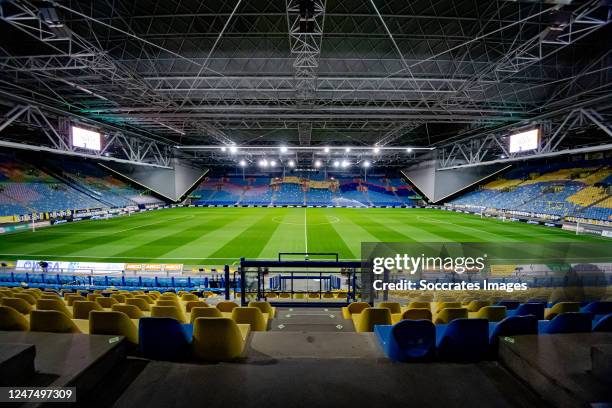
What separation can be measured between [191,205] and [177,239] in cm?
3245

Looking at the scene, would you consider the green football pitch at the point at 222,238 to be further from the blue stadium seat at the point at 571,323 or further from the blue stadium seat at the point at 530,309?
the blue stadium seat at the point at 571,323

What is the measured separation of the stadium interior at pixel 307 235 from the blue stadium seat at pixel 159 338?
0.02 m

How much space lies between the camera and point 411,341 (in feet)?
8.32

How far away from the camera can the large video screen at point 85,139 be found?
19469mm

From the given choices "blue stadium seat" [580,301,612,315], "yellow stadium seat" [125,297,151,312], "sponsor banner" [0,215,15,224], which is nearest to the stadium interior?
"blue stadium seat" [580,301,612,315]

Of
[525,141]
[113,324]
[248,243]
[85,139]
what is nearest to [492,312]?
[113,324]

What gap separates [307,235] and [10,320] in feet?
59.5

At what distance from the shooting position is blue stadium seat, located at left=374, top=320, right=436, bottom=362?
2.52 metres

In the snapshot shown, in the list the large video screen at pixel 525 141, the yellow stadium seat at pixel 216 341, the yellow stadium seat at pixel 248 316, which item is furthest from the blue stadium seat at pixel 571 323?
the large video screen at pixel 525 141

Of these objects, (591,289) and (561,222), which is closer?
(591,289)

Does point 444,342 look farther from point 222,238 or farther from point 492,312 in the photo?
point 222,238

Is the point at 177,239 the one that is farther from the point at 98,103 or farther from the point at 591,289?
the point at 591,289

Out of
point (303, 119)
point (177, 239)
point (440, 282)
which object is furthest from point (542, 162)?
point (177, 239)

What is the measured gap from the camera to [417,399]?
194 cm
